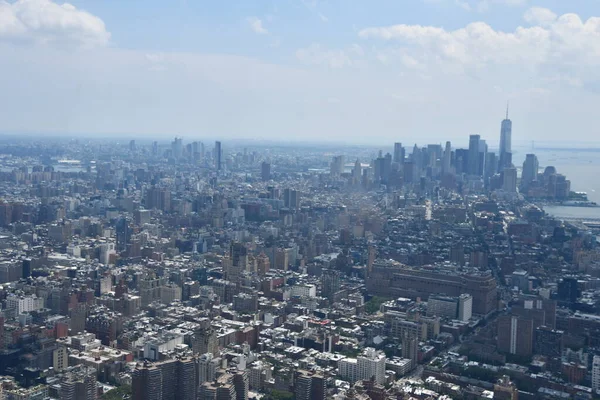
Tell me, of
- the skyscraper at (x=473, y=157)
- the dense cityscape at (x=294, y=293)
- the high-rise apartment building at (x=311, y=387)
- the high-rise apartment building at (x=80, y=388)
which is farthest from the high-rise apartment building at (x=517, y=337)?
the skyscraper at (x=473, y=157)

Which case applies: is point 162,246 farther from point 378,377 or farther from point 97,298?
point 378,377

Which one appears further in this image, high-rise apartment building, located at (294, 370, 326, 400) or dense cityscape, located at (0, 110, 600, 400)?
dense cityscape, located at (0, 110, 600, 400)

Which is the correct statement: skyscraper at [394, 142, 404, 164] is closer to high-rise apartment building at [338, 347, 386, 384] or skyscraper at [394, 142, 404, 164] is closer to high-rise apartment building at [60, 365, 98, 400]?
high-rise apartment building at [338, 347, 386, 384]

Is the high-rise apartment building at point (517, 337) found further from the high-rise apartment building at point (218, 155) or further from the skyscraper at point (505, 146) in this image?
the high-rise apartment building at point (218, 155)

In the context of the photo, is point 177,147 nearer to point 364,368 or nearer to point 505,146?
point 505,146

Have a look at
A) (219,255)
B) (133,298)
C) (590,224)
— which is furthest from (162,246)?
(590,224)

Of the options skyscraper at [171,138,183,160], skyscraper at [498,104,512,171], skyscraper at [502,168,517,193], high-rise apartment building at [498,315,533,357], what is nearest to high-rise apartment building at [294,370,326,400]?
high-rise apartment building at [498,315,533,357]
